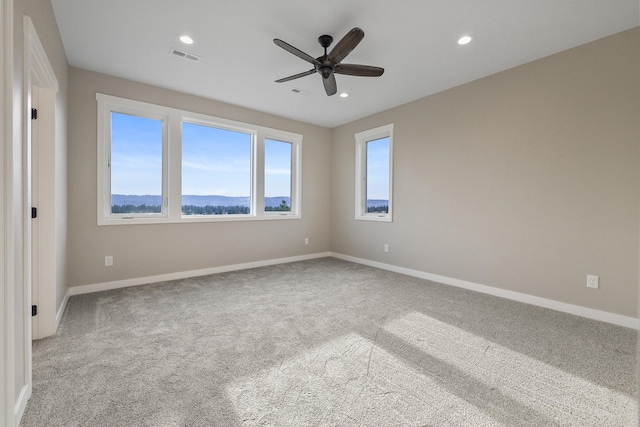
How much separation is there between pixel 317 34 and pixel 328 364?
113 inches

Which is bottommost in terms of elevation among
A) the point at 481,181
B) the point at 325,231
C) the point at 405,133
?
the point at 325,231

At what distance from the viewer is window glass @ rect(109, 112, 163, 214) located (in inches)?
142

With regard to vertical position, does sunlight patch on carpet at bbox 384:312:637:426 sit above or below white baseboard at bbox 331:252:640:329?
below

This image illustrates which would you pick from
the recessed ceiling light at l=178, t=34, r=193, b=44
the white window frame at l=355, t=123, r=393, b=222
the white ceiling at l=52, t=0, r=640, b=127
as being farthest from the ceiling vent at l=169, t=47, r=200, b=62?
the white window frame at l=355, t=123, r=393, b=222

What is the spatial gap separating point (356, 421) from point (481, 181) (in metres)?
3.19

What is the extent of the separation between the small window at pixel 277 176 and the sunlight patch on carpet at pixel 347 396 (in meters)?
3.51

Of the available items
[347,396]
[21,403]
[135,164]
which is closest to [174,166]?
[135,164]

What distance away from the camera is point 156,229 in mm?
3811

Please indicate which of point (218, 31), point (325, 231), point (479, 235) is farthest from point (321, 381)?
point (325, 231)

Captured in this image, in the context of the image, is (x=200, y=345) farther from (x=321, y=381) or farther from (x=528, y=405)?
(x=528, y=405)

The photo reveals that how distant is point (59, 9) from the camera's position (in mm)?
2299

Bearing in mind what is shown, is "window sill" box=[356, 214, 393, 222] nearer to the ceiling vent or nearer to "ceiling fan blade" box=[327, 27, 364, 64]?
"ceiling fan blade" box=[327, 27, 364, 64]

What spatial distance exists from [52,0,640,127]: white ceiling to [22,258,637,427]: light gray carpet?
2713 millimetres

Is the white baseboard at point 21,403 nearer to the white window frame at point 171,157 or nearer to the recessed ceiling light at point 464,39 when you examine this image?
the white window frame at point 171,157
